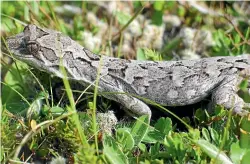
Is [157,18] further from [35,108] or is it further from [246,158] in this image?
[246,158]

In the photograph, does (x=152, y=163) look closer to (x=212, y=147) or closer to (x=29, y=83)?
(x=212, y=147)

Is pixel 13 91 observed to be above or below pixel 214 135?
below

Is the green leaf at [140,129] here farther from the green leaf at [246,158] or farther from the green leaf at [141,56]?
the green leaf at [141,56]

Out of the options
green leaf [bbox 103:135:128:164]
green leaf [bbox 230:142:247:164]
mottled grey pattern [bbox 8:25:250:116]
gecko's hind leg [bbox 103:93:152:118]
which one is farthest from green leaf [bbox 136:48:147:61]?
green leaf [bbox 230:142:247:164]

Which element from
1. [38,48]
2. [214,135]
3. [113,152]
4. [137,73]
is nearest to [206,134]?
[214,135]

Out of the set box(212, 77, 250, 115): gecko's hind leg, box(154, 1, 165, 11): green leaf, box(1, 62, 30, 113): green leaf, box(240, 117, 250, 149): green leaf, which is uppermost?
box(154, 1, 165, 11): green leaf

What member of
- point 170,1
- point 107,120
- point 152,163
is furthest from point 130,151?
point 170,1

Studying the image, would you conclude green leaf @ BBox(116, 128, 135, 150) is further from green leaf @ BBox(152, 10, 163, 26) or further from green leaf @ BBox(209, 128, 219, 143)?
green leaf @ BBox(152, 10, 163, 26)
